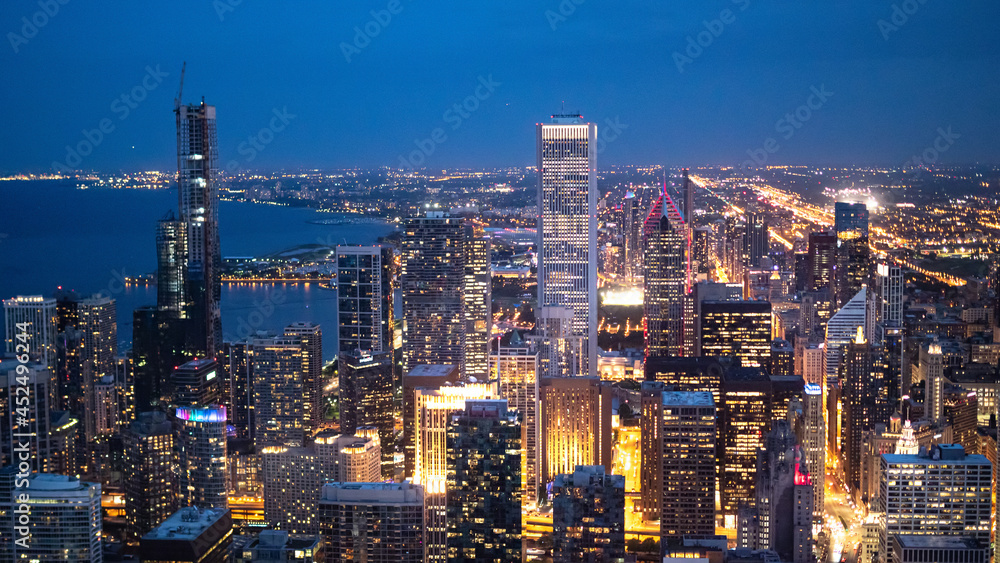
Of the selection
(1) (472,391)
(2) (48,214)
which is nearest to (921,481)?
(1) (472,391)

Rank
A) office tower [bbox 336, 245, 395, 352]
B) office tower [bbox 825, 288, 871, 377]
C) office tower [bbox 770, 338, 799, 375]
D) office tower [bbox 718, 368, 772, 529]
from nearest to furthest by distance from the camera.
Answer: office tower [bbox 718, 368, 772, 529] → office tower [bbox 825, 288, 871, 377] → office tower [bbox 770, 338, 799, 375] → office tower [bbox 336, 245, 395, 352]

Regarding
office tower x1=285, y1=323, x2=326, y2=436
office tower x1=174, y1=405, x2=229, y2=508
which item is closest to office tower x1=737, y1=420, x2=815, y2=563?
office tower x1=174, y1=405, x2=229, y2=508

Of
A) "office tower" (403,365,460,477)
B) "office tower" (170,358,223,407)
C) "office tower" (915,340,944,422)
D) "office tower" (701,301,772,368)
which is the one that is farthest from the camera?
"office tower" (701,301,772,368)

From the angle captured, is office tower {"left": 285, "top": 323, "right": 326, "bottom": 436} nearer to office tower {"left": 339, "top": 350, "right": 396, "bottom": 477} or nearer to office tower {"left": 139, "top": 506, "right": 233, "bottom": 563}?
office tower {"left": 339, "top": 350, "right": 396, "bottom": 477}

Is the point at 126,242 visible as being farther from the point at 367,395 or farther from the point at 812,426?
the point at 812,426

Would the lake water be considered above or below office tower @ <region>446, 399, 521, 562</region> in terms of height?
above

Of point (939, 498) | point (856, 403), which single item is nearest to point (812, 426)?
point (856, 403)
